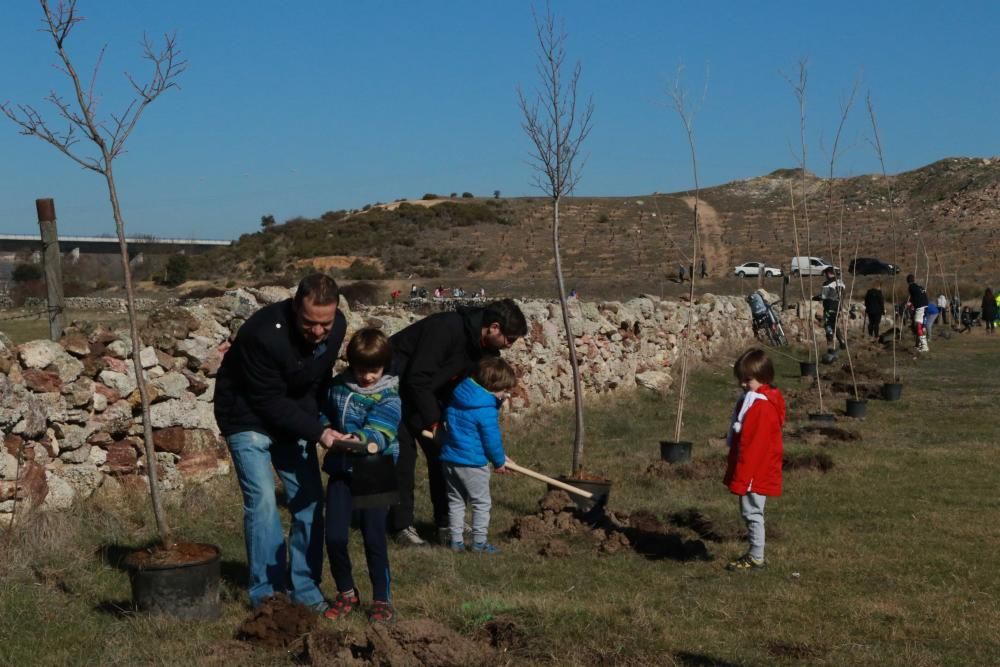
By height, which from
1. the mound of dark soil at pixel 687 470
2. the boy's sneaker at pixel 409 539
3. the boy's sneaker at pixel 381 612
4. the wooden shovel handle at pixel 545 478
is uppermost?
the wooden shovel handle at pixel 545 478

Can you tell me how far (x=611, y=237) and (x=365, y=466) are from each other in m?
62.8

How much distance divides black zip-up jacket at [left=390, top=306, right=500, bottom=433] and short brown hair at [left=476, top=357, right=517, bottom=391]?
0.27ft

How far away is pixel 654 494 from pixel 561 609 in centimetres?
341

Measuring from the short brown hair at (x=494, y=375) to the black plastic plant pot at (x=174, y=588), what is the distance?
2012mm

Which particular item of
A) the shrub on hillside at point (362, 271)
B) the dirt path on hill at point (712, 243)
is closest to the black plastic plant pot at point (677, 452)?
the shrub on hillside at point (362, 271)

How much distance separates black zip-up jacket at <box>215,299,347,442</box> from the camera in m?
4.85

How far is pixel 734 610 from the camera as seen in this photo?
17.5ft

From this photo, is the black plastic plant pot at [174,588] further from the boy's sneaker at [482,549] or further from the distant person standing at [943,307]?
the distant person standing at [943,307]

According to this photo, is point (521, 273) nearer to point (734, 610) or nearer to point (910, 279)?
point (910, 279)

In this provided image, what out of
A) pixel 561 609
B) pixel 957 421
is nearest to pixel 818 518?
pixel 561 609

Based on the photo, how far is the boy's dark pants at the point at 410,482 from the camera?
6.71 m

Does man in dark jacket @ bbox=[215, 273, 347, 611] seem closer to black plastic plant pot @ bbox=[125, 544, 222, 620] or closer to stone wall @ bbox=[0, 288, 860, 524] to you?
black plastic plant pot @ bbox=[125, 544, 222, 620]

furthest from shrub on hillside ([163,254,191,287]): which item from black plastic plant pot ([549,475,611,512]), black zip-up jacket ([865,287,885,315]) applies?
black plastic plant pot ([549,475,611,512])

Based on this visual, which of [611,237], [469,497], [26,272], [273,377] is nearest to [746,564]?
[469,497]
